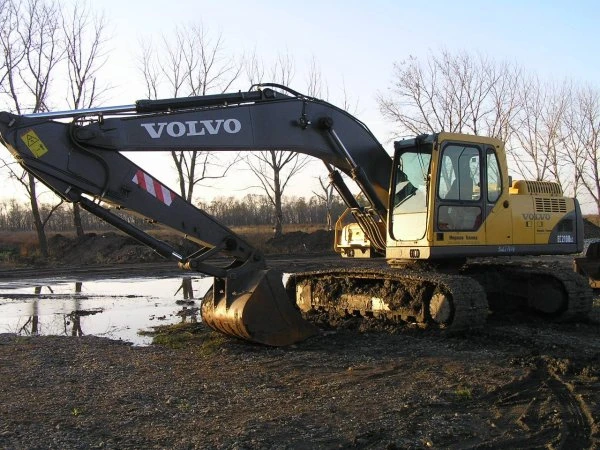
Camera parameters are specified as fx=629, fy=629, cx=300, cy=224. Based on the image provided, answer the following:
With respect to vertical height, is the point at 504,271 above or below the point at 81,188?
below

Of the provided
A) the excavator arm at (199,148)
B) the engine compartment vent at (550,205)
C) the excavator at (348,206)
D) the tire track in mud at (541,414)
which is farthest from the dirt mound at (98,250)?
the tire track in mud at (541,414)

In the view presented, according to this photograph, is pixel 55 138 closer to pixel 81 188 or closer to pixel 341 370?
pixel 81 188

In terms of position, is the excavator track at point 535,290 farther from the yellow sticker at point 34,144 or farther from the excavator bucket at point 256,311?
the yellow sticker at point 34,144

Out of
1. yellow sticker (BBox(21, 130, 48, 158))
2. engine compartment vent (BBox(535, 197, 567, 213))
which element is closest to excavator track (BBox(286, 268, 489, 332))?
engine compartment vent (BBox(535, 197, 567, 213))

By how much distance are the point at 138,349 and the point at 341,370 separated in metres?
2.91

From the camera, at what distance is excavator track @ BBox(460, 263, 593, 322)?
31.9ft

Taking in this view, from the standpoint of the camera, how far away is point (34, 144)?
7.00 meters

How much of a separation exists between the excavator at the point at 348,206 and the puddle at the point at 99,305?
2.13 metres

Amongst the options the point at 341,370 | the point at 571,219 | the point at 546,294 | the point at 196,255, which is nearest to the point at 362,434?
the point at 341,370

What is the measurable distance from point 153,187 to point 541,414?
5025 mm

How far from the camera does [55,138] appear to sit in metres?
7.15

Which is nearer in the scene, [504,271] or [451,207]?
[451,207]

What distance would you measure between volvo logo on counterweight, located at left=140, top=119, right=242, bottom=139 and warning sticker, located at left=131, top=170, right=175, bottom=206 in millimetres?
498

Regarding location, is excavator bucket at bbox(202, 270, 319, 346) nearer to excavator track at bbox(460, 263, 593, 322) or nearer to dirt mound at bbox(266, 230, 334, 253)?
excavator track at bbox(460, 263, 593, 322)
